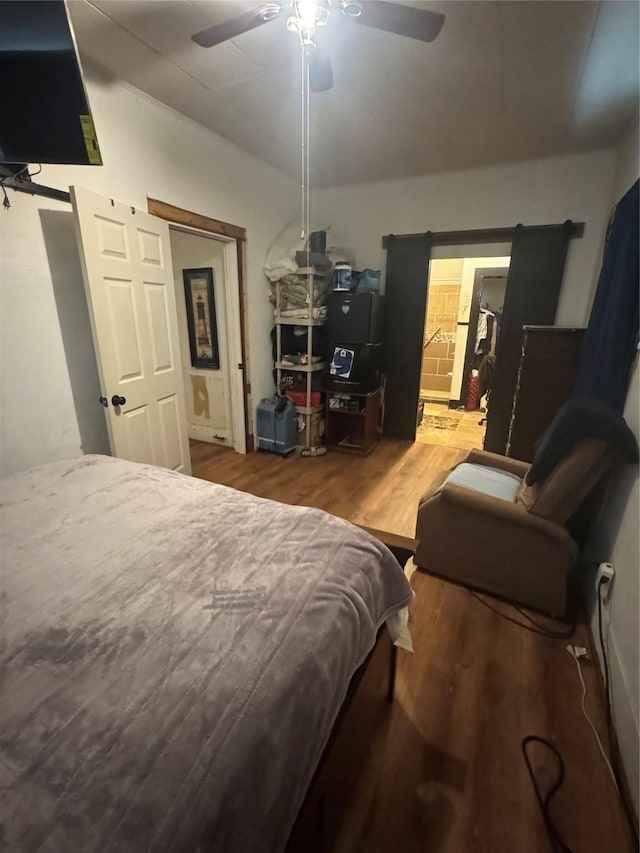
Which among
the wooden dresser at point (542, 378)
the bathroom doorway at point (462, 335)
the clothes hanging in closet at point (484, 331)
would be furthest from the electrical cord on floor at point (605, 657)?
Result: the clothes hanging in closet at point (484, 331)

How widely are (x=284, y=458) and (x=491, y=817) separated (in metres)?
2.95

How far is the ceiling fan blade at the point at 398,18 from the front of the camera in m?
1.32

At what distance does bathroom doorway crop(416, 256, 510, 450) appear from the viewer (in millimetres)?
5562

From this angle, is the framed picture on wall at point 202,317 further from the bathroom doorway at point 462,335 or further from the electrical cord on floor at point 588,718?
the electrical cord on floor at point 588,718

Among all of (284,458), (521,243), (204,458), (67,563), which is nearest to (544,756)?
(67,563)

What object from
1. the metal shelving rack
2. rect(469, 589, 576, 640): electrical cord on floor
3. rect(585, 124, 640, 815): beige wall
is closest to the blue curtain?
rect(585, 124, 640, 815): beige wall

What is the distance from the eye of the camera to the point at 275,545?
1.21m

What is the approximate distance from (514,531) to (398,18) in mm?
2207

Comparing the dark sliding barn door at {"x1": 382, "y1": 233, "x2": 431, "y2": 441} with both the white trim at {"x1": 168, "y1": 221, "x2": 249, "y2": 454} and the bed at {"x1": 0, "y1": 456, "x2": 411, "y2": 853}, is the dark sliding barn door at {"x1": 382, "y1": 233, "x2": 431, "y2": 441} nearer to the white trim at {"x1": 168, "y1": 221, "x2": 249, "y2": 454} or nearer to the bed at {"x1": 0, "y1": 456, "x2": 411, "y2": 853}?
the white trim at {"x1": 168, "y1": 221, "x2": 249, "y2": 454}

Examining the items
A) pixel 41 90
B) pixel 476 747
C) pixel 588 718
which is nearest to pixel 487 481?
pixel 588 718

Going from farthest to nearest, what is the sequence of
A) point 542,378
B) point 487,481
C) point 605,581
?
point 542,378 < point 487,481 < point 605,581

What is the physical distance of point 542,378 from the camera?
2668 millimetres

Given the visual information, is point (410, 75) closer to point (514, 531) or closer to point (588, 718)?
point (514, 531)

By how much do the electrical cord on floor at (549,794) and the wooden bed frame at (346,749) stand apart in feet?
1.61
